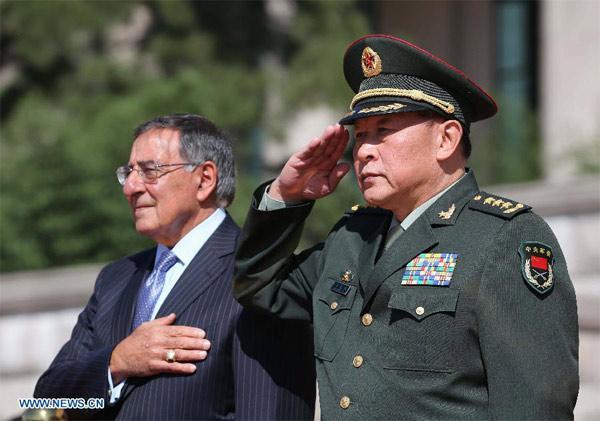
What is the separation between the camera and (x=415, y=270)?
2.96 meters

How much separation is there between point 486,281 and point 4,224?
6496 millimetres

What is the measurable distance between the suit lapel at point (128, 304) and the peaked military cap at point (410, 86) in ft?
4.02

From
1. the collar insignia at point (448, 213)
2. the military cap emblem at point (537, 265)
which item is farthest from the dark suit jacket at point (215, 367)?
the military cap emblem at point (537, 265)

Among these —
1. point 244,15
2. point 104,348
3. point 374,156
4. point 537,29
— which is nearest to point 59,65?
point 244,15

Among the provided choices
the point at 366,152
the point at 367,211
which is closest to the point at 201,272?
the point at 367,211

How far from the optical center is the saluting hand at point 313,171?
10.4ft

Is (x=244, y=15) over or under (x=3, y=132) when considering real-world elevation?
over

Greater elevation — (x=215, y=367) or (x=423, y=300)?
(x=423, y=300)

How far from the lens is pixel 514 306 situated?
2730 millimetres

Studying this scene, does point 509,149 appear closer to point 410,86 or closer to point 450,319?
point 410,86

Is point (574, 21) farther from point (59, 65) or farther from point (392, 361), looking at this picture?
point (392, 361)

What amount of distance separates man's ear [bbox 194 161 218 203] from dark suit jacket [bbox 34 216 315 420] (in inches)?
5.5

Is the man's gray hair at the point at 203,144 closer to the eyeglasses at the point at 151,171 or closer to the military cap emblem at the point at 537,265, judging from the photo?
the eyeglasses at the point at 151,171

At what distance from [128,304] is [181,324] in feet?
1.07
